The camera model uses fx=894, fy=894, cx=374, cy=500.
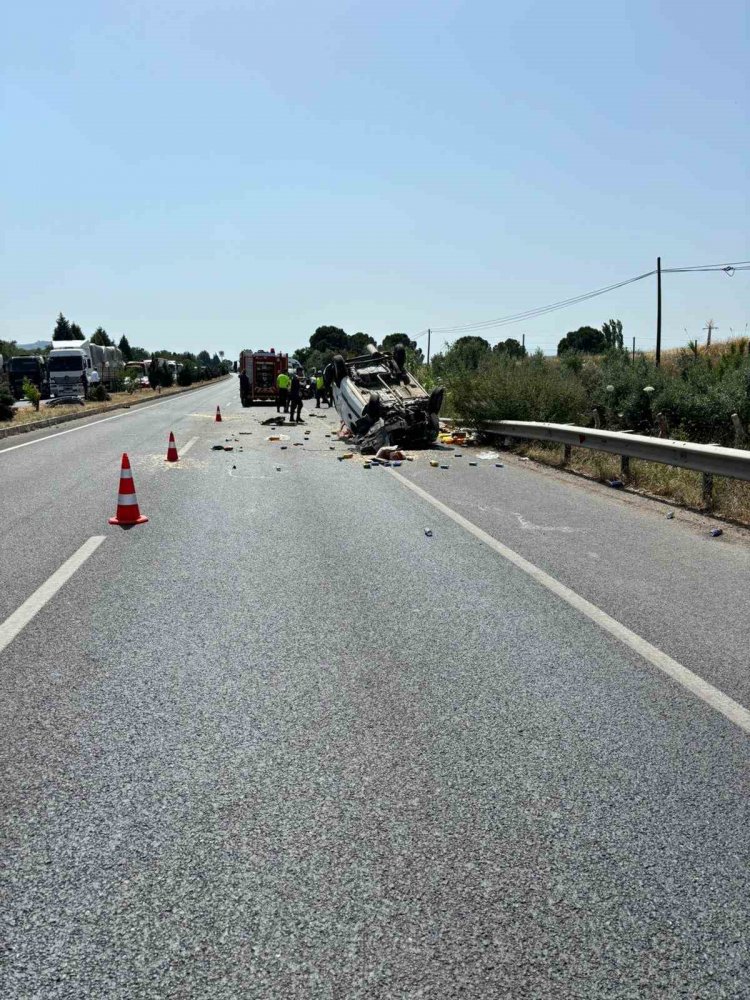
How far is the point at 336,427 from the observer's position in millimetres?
27875

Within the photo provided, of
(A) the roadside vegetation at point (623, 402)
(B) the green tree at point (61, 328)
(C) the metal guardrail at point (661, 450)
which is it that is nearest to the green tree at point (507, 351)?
(A) the roadside vegetation at point (623, 402)

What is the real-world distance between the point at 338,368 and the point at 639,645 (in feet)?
52.6

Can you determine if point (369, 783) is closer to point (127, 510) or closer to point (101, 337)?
point (127, 510)

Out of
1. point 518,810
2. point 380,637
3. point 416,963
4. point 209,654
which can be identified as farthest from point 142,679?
point 416,963

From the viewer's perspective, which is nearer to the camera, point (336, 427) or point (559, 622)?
point (559, 622)

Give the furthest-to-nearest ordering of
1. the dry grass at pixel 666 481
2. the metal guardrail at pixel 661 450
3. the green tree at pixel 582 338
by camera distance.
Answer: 1. the green tree at pixel 582 338
2. the dry grass at pixel 666 481
3. the metal guardrail at pixel 661 450

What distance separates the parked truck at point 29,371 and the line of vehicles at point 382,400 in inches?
1308

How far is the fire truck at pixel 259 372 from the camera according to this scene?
40688mm

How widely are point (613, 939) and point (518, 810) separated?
0.78 meters

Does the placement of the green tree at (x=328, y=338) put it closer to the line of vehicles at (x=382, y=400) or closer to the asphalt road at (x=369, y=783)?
the line of vehicles at (x=382, y=400)

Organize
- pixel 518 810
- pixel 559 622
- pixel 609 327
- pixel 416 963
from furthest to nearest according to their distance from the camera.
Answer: pixel 609 327, pixel 559 622, pixel 518 810, pixel 416 963

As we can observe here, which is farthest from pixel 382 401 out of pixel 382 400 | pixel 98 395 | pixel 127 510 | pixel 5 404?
pixel 98 395

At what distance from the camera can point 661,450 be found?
38.9 ft

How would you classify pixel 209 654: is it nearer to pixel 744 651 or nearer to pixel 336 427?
pixel 744 651
